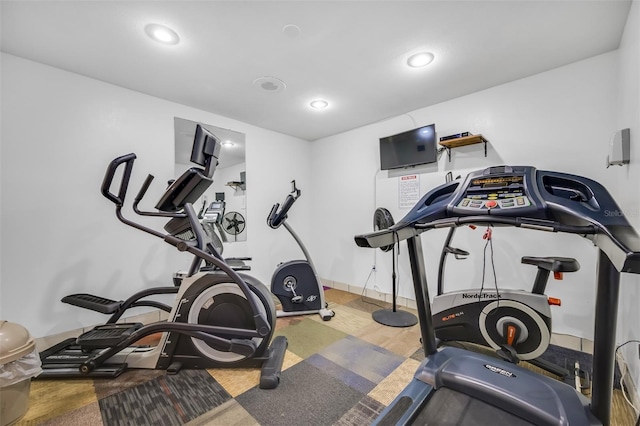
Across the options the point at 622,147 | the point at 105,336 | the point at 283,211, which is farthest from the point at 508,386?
the point at 105,336

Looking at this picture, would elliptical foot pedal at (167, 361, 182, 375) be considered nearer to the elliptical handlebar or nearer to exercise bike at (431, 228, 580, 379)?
the elliptical handlebar

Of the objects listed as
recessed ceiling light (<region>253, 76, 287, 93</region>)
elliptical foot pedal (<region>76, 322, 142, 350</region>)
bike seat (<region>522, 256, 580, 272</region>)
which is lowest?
elliptical foot pedal (<region>76, 322, 142, 350</region>)

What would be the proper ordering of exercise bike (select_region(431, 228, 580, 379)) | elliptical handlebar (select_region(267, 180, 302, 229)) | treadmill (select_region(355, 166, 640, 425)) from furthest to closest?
elliptical handlebar (select_region(267, 180, 302, 229))
exercise bike (select_region(431, 228, 580, 379))
treadmill (select_region(355, 166, 640, 425))

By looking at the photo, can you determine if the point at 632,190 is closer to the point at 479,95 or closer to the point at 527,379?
the point at 527,379

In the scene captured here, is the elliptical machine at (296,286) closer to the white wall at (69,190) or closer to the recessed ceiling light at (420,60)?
the white wall at (69,190)

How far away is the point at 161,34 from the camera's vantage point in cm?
186

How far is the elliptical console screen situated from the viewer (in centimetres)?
107

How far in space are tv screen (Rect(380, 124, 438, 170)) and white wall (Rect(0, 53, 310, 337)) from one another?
2.66 metres

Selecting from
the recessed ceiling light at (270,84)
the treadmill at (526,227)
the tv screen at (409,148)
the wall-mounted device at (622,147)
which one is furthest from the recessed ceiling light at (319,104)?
the wall-mounted device at (622,147)

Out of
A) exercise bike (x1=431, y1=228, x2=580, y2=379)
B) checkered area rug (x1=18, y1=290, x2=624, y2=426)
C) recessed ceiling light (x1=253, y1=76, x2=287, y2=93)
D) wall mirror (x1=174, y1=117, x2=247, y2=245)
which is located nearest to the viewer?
checkered area rug (x1=18, y1=290, x2=624, y2=426)

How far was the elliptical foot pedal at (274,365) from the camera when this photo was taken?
174 centimetres

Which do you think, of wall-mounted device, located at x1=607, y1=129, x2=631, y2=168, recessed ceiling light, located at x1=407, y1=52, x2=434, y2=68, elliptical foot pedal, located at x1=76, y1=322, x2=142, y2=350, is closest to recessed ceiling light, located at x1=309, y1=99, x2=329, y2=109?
recessed ceiling light, located at x1=407, y1=52, x2=434, y2=68

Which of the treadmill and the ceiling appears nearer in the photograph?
the treadmill

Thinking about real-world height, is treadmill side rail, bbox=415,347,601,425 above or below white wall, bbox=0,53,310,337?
below
